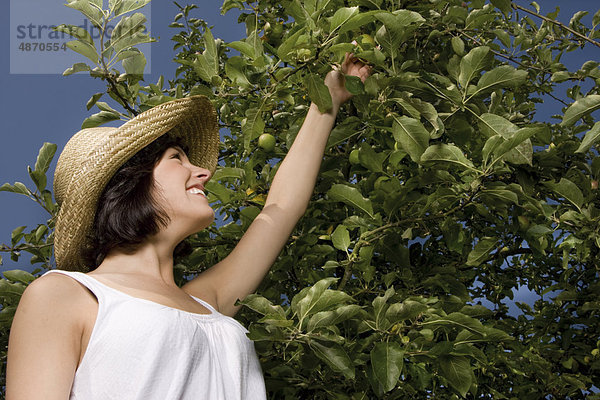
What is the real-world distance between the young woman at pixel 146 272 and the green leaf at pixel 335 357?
21cm

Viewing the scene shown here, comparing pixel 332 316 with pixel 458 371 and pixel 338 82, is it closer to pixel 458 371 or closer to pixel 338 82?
pixel 458 371

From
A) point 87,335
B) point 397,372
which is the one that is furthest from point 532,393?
point 87,335

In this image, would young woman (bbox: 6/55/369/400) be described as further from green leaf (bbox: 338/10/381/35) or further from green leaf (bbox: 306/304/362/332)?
green leaf (bbox: 306/304/362/332)

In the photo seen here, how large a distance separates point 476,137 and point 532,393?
958 millimetres

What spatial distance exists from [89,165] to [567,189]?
97 centimetres

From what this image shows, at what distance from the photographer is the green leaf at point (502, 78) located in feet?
3.91

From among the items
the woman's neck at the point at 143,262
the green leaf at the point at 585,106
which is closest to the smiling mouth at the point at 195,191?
the woman's neck at the point at 143,262

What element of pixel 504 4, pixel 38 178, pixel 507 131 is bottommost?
pixel 38 178

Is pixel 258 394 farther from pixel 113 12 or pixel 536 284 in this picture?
pixel 536 284

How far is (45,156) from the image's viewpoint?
149 centimetres

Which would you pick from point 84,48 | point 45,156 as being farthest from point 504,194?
point 45,156

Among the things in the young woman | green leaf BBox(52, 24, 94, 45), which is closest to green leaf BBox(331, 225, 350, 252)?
the young woman

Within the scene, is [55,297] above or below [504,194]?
below

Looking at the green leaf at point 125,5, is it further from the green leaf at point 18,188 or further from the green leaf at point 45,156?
the green leaf at point 18,188
